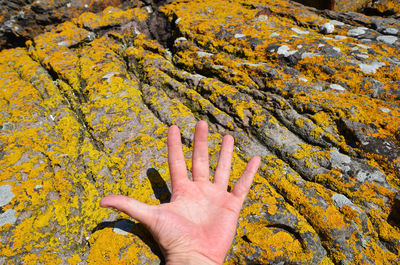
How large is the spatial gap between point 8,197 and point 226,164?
3316mm

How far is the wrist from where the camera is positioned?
7.48 ft

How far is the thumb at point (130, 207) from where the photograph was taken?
89.7 inches

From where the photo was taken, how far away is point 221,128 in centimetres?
429

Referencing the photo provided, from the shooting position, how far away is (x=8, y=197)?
307 centimetres

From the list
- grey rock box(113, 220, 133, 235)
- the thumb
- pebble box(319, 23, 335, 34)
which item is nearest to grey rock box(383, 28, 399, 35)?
pebble box(319, 23, 335, 34)

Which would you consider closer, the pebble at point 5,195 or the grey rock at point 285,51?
the pebble at point 5,195

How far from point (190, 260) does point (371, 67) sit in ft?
17.1

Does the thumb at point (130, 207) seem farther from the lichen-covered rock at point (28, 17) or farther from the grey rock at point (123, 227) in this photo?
the lichen-covered rock at point (28, 17)

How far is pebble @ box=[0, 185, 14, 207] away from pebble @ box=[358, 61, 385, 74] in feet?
22.7

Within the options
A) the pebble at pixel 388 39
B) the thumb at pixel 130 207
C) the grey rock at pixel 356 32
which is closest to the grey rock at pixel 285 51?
the grey rock at pixel 356 32

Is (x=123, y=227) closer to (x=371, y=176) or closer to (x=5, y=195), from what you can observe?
(x=5, y=195)

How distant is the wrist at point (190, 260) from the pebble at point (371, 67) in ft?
16.0

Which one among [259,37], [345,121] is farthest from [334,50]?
[345,121]

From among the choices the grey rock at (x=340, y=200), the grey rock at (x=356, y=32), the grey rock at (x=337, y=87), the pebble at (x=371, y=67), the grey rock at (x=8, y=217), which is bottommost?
the grey rock at (x=8, y=217)
